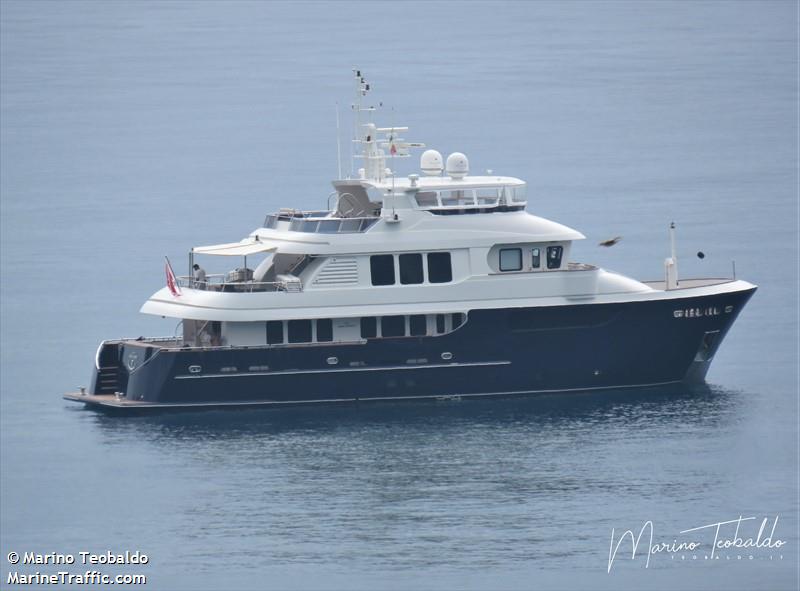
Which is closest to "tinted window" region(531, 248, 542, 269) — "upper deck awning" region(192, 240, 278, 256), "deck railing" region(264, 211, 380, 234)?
"deck railing" region(264, 211, 380, 234)

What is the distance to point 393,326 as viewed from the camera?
48594 millimetres

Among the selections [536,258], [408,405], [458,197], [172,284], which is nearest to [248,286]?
[172,284]

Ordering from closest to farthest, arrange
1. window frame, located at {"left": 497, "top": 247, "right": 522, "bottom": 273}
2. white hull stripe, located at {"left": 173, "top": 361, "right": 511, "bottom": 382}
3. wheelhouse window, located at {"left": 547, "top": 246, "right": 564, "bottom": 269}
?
white hull stripe, located at {"left": 173, "top": 361, "right": 511, "bottom": 382}, window frame, located at {"left": 497, "top": 247, "right": 522, "bottom": 273}, wheelhouse window, located at {"left": 547, "top": 246, "right": 564, "bottom": 269}

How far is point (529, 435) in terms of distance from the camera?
1797 inches

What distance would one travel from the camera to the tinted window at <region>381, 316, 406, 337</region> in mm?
48531

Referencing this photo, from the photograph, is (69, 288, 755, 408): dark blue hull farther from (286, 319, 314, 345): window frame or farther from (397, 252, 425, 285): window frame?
(397, 252, 425, 285): window frame

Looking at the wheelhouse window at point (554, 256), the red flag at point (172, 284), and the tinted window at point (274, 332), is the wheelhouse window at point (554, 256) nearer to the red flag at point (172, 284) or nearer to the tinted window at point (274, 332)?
the tinted window at point (274, 332)

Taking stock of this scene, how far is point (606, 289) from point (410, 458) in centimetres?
758

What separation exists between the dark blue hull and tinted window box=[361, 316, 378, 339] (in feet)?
1.88

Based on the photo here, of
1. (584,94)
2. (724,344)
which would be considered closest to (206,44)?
(584,94)

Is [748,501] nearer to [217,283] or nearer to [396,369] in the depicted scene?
[396,369]

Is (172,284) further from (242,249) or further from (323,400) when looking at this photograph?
(323,400)
